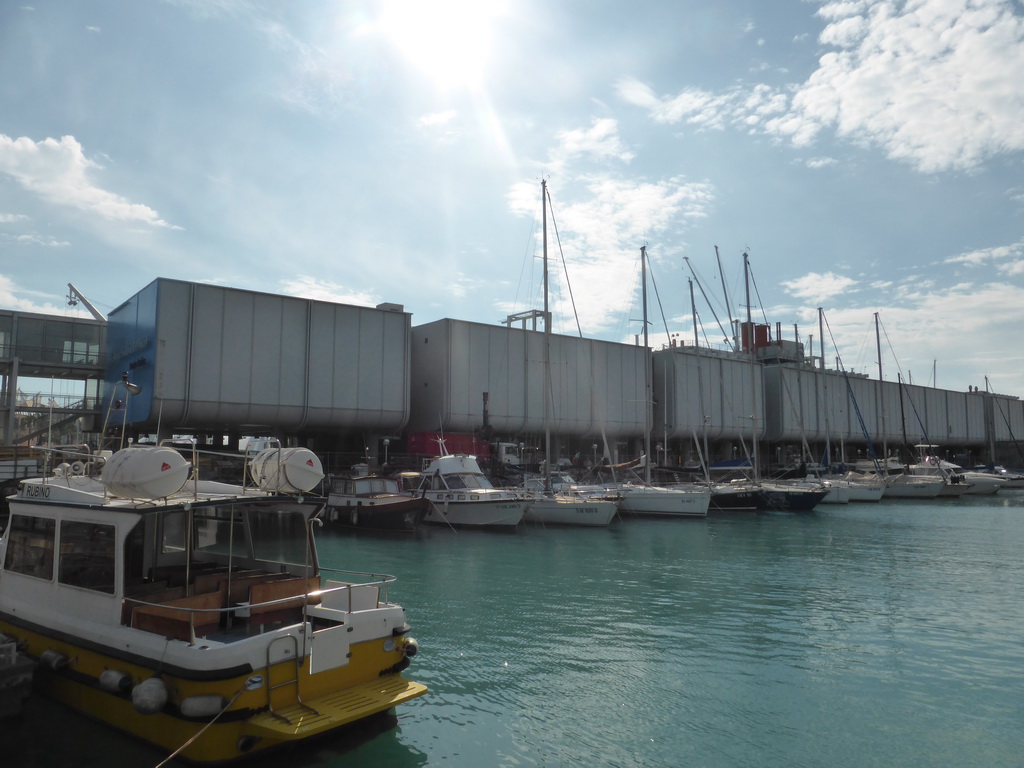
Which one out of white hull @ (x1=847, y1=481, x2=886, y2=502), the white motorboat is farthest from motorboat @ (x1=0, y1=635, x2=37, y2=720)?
white hull @ (x1=847, y1=481, x2=886, y2=502)

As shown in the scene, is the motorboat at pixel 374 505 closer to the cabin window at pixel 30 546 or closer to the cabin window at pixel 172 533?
the cabin window at pixel 30 546

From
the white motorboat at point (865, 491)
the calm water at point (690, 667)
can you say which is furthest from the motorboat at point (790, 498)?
the calm water at point (690, 667)

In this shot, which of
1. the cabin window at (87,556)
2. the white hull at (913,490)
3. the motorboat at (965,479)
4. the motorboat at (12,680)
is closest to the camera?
the motorboat at (12,680)

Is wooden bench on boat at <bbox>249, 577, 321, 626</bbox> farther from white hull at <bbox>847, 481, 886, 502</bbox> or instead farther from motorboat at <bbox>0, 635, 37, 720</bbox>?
white hull at <bbox>847, 481, 886, 502</bbox>

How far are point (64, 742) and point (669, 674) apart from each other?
8376 mm

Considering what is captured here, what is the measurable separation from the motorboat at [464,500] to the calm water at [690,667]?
290 inches

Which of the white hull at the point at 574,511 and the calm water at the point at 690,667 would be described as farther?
the white hull at the point at 574,511

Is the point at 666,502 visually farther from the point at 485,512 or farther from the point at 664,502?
the point at 485,512

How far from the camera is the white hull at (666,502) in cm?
3956

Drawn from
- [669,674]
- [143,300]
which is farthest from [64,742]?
[143,300]

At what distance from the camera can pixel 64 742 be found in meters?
7.69

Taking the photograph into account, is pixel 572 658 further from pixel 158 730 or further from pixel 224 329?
pixel 224 329

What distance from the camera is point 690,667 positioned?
1134 centimetres

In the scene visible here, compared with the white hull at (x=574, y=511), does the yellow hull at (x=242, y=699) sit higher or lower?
higher
